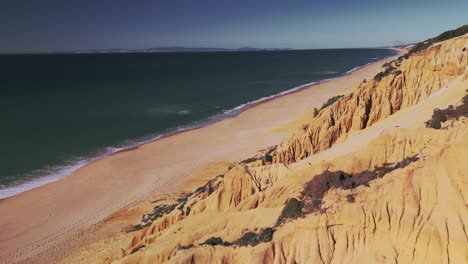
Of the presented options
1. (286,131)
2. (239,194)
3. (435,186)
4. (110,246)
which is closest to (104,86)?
(286,131)

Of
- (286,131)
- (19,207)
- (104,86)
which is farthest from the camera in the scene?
→ (104,86)

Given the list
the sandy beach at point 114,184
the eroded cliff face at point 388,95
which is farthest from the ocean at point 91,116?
the eroded cliff face at point 388,95

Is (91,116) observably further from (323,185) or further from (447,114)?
(447,114)

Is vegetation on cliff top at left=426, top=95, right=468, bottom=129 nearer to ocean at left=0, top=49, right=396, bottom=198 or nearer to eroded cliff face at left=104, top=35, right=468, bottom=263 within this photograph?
eroded cliff face at left=104, top=35, right=468, bottom=263

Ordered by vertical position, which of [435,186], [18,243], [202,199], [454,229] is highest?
[435,186]

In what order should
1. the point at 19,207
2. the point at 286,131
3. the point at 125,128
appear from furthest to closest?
the point at 125,128 → the point at 286,131 → the point at 19,207

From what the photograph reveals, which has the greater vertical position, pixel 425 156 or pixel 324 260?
pixel 425 156

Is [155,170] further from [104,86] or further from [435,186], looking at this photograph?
[104,86]

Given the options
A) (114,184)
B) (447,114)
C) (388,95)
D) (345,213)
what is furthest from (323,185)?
(114,184)
